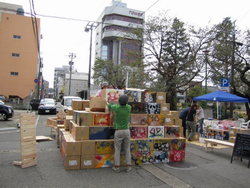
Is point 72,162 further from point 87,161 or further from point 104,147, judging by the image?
point 104,147

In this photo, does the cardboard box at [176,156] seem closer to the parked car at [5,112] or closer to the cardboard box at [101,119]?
the cardboard box at [101,119]

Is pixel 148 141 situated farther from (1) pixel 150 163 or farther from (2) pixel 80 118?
(2) pixel 80 118

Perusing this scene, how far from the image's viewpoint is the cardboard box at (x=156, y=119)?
5578mm

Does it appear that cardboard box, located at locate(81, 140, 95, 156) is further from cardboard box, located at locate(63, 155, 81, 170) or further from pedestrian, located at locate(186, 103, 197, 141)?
pedestrian, located at locate(186, 103, 197, 141)

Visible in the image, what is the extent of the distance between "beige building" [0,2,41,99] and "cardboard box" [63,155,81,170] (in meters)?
32.0

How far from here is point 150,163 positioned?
5348mm

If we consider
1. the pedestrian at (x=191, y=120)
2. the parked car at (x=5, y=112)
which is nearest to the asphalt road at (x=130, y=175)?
the pedestrian at (x=191, y=120)

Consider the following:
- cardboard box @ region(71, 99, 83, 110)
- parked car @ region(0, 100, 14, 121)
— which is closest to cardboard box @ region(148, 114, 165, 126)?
cardboard box @ region(71, 99, 83, 110)

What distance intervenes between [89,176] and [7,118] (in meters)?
11.9

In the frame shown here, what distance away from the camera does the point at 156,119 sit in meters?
5.64

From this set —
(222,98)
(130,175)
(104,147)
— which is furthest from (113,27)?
(130,175)

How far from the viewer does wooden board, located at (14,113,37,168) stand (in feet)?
15.7

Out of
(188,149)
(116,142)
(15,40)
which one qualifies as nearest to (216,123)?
(188,149)

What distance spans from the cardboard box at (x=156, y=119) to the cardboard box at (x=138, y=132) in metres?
0.25
